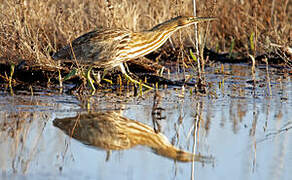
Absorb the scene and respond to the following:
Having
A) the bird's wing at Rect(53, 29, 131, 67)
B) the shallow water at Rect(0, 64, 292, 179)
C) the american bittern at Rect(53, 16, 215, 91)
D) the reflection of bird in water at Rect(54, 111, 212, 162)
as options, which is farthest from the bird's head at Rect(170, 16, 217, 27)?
the reflection of bird in water at Rect(54, 111, 212, 162)

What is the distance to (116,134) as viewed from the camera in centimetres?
405

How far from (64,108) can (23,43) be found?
57.5 inches

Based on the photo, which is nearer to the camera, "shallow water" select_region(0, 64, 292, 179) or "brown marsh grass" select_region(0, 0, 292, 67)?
"shallow water" select_region(0, 64, 292, 179)

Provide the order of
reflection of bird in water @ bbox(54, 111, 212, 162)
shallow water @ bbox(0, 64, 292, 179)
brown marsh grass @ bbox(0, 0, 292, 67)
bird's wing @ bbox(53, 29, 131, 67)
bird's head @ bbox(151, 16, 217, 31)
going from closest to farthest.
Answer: shallow water @ bbox(0, 64, 292, 179)
reflection of bird in water @ bbox(54, 111, 212, 162)
bird's wing @ bbox(53, 29, 131, 67)
bird's head @ bbox(151, 16, 217, 31)
brown marsh grass @ bbox(0, 0, 292, 67)

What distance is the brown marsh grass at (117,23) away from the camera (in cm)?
607

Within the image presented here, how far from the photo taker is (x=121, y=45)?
581cm

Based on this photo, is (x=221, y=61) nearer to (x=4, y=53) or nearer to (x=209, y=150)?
(x=4, y=53)

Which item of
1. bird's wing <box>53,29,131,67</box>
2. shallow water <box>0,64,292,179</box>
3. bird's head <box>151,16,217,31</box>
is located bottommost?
shallow water <box>0,64,292,179</box>

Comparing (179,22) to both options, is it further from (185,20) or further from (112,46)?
(112,46)

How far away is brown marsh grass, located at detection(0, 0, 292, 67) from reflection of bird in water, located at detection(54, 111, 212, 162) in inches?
52.5

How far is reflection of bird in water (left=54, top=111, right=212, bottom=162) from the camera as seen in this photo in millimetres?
3705

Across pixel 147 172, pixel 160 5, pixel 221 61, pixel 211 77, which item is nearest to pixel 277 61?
pixel 221 61

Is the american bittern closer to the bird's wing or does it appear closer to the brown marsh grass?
the bird's wing

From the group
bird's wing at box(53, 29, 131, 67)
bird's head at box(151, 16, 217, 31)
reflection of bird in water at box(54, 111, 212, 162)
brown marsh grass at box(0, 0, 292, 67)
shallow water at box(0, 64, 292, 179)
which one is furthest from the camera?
brown marsh grass at box(0, 0, 292, 67)
